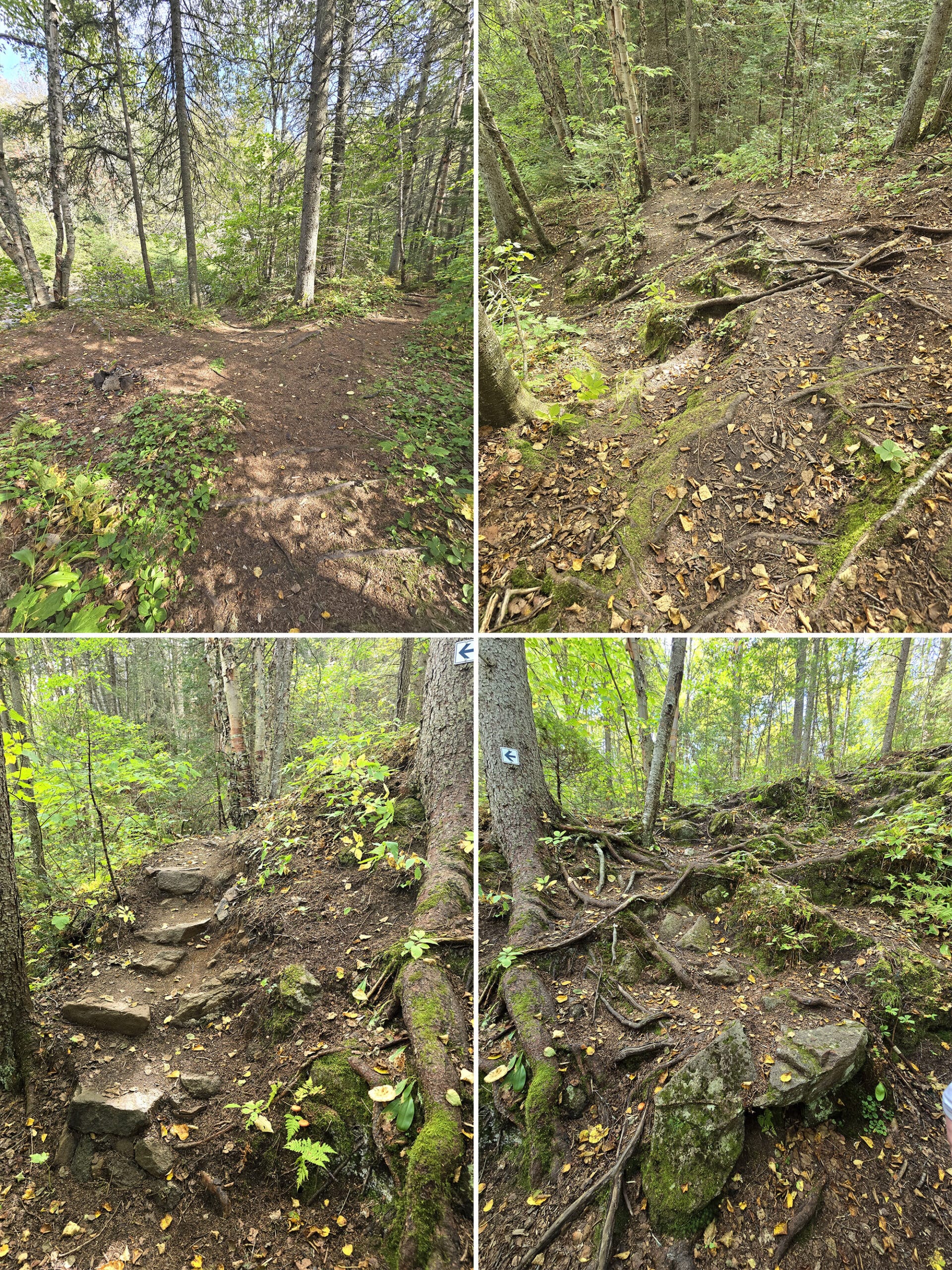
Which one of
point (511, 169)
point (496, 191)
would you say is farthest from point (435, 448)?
point (511, 169)

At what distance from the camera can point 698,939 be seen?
4719mm

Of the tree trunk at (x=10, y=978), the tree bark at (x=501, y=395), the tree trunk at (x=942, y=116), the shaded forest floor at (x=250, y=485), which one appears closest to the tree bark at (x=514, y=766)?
the shaded forest floor at (x=250, y=485)

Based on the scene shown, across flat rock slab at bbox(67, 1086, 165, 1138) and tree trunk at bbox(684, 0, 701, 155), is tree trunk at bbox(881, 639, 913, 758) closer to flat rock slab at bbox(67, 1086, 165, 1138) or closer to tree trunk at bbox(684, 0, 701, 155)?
tree trunk at bbox(684, 0, 701, 155)

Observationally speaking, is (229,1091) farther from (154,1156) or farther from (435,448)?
(435,448)

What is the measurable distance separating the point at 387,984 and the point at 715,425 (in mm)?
4824

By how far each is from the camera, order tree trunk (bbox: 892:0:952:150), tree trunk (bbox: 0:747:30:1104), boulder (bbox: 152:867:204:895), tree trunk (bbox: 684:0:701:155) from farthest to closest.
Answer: tree trunk (bbox: 684:0:701:155), tree trunk (bbox: 892:0:952:150), boulder (bbox: 152:867:204:895), tree trunk (bbox: 0:747:30:1104)

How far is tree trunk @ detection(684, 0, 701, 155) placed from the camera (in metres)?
10.8

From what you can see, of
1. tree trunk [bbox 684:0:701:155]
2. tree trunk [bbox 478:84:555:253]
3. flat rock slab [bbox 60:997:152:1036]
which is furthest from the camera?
tree trunk [bbox 684:0:701:155]

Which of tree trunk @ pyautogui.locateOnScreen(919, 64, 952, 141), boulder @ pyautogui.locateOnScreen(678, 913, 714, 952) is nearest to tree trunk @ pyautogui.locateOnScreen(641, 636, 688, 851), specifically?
boulder @ pyautogui.locateOnScreen(678, 913, 714, 952)

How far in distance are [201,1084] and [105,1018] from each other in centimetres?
85

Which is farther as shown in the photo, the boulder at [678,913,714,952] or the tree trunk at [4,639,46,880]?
the boulder at [678,913,714,952]

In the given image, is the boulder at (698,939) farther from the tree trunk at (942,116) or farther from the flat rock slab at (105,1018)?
the tree trunk at (942,116)

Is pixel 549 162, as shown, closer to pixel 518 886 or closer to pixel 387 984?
pixel 518 886

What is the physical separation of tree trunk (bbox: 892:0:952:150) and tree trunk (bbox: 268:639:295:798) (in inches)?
438
